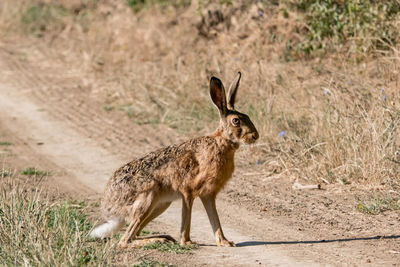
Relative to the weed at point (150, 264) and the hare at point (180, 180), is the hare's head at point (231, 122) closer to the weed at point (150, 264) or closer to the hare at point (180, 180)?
the hare at point (180, 180)

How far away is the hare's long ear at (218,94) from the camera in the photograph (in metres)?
5.80

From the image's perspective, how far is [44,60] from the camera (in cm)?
1534

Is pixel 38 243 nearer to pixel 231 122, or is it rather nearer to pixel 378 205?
pixel 231 122

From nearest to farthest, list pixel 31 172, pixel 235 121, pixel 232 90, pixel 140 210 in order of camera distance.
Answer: pixel 140 210 → pixel 235 121 → pixel 232 90 → pixel 31 172

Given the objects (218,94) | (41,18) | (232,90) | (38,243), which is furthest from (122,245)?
(41,18)

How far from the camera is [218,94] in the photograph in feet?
19.3

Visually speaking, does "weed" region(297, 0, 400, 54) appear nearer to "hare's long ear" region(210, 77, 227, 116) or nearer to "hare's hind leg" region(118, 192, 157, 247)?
"hare's long ear" region(210, 77, 227, 116)

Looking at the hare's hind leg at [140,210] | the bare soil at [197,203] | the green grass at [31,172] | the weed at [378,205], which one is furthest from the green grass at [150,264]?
the green grass at [31,172]

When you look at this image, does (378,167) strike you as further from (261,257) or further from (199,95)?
(199,95)

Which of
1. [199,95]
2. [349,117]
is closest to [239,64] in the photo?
[199,95]

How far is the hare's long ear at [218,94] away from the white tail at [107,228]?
1.30m

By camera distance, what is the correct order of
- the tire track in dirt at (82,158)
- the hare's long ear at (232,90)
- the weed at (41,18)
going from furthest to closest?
the weed at (41,18) → the hare's long ear at (232,90) → the tire track in dirt at (82,158)

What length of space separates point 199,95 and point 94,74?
348 centimetres

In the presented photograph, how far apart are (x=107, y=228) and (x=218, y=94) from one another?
1.48 metres
